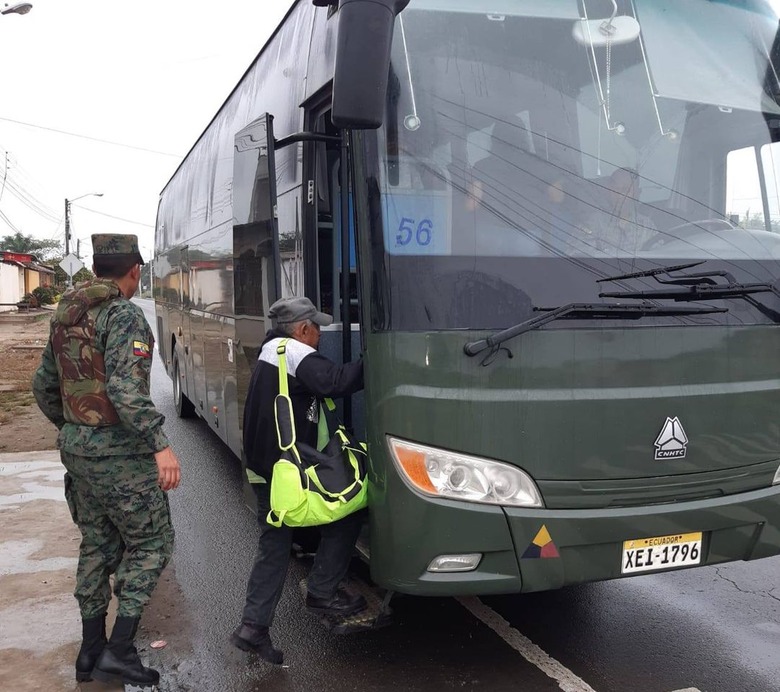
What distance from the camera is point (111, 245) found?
142 inches

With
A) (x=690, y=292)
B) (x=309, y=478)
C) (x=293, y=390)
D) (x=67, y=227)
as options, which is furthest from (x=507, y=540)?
(x=67, y=227)

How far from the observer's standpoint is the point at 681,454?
10.8 feet

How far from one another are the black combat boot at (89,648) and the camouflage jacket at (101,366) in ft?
2.72

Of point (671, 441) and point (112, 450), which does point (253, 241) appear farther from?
point (671, 441)

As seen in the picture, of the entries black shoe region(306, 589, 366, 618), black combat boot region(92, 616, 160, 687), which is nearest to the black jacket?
black shoe region(306, 589, 366, 618)

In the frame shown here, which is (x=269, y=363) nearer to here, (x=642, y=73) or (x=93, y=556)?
(x=93, y=556)

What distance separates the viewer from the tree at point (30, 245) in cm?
9100

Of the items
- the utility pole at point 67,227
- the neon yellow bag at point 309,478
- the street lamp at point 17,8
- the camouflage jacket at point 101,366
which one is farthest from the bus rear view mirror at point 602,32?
the utility pole at point 67,227

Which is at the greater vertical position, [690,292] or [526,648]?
[690,292]

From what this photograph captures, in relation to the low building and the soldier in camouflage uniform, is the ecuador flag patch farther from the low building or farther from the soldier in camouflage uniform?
the low building

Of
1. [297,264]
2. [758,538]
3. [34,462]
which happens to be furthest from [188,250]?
[758,538]

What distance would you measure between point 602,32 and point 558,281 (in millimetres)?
1196

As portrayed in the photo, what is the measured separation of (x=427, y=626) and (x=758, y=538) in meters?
1.71

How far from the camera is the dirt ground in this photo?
30.3 feet
